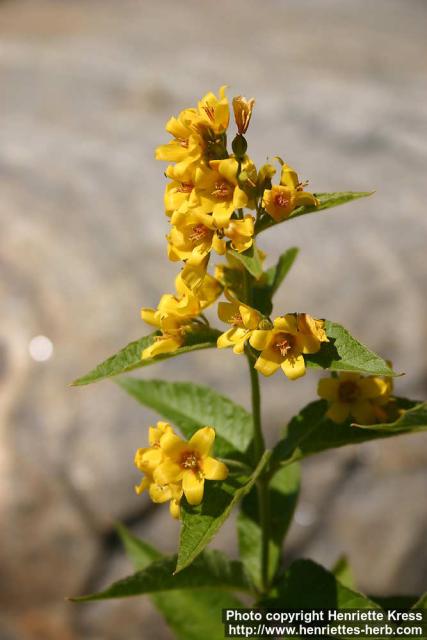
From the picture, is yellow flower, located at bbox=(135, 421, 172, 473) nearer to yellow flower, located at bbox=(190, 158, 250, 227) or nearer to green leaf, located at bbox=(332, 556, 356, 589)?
yellow flower, located at bbox=(190, 158, 250, 227)

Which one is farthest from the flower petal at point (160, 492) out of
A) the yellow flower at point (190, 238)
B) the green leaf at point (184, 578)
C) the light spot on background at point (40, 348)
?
the light spot on background at point (40, 348)

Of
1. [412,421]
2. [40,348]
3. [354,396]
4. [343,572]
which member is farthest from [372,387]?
[40,348]

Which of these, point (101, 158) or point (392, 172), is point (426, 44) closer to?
point (392, 172)

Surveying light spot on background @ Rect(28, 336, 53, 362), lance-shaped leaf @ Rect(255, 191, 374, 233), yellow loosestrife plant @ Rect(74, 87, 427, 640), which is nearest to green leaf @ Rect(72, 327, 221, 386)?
yellow loosestrife plant @ Rect(74, 87, 427, 640)

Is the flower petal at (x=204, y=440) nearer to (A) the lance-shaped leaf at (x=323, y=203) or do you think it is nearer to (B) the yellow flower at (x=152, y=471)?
(B) the yellow flower at (x=152, y=471)

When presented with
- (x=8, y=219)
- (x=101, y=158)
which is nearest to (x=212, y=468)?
(x=8, y=219)

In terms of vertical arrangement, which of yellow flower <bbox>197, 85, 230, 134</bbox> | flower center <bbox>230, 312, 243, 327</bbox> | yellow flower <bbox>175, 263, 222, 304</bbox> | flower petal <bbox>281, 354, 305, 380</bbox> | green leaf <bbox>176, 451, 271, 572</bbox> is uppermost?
yellow flower <bbox>197, 85, 230, 134</bbox>

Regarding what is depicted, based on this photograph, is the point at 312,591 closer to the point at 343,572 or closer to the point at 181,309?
A: the point at 343,572
